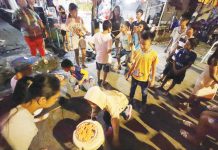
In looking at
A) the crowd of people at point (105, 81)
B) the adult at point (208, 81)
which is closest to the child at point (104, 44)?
the crowd of people at point (105, 81)

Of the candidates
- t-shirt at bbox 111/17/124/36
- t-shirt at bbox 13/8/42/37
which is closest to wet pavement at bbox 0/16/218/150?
t-shirt at bbox 13/8/42/37

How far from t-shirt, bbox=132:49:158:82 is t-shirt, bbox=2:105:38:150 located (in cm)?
239

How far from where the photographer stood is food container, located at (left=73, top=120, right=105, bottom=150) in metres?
2.16

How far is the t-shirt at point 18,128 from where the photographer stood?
5.42ft

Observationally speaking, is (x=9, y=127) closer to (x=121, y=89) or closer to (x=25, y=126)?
(x=25, y=126)

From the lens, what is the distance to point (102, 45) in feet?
13.0

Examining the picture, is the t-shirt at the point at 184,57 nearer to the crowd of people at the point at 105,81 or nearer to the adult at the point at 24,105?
the crowd of people at the point at 105,81

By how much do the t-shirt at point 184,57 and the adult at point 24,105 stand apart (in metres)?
3.44

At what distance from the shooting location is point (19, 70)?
120 inches

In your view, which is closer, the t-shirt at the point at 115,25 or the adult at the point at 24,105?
the adult at the point at 24,105

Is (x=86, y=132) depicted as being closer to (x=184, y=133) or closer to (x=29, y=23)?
(x=184, y=133)

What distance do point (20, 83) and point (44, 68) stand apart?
12.8 ft

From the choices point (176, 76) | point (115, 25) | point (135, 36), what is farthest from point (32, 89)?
point (115, 25)

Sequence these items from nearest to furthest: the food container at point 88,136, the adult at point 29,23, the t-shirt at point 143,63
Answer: the food container at point 88,136 < the t-shirt at point 143,63 < the adult at point 29,23
